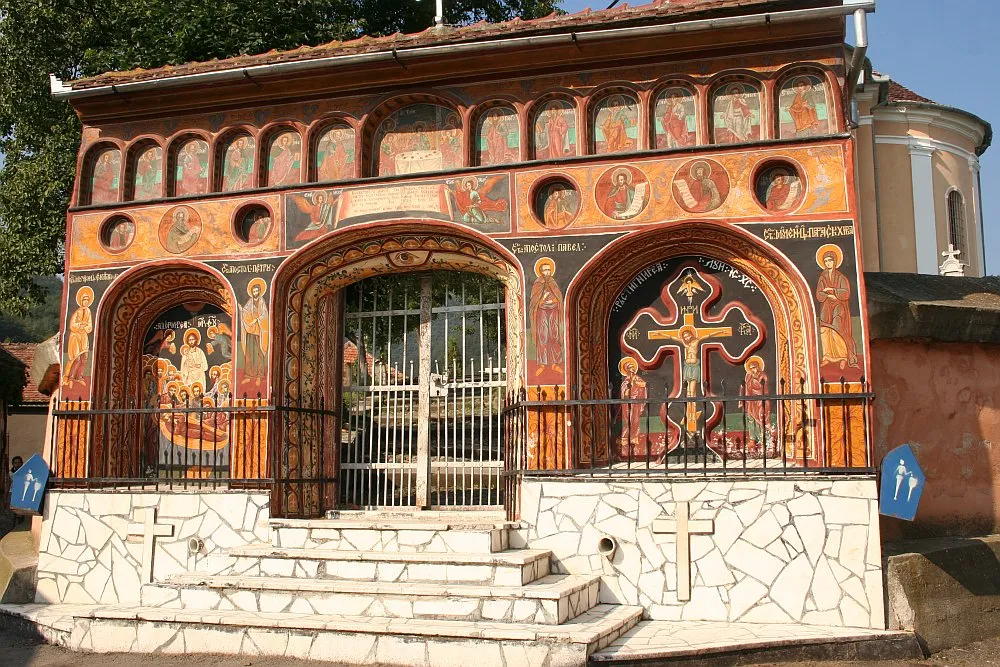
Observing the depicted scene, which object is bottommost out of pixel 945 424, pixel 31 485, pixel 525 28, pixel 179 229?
pixel 31 485

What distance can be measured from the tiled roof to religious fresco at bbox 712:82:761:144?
796 mm

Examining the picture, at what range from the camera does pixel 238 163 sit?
1155 centimetres

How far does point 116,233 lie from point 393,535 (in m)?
5.38

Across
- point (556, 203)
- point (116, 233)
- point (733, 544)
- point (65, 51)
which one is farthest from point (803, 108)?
point (65, 51)

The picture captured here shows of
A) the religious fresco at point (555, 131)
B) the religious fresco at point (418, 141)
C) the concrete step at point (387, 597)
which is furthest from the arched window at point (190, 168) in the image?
the concrete step at point (387, 597)

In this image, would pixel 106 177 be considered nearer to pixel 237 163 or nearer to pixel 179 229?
pixel 179 229

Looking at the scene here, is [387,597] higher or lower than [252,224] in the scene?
lower

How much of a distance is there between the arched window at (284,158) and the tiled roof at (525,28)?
887 mm

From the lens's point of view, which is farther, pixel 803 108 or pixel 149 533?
pixel 149 533

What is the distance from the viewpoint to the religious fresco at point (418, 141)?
1096 centimetres

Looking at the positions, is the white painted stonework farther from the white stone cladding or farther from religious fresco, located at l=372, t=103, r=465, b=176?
religious fresco, located at l=372, t=103, r=465, b=176

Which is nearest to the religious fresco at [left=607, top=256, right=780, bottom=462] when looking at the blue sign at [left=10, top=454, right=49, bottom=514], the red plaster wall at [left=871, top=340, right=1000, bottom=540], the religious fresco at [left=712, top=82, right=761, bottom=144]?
the red plaster wall at [left=871, top=340, right=1000, bottom=540]

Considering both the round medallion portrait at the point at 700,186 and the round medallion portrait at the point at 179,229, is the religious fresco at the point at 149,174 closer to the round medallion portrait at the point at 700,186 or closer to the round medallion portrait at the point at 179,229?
the round medallion portrait at the point at 179,229

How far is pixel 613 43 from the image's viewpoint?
1031cm
